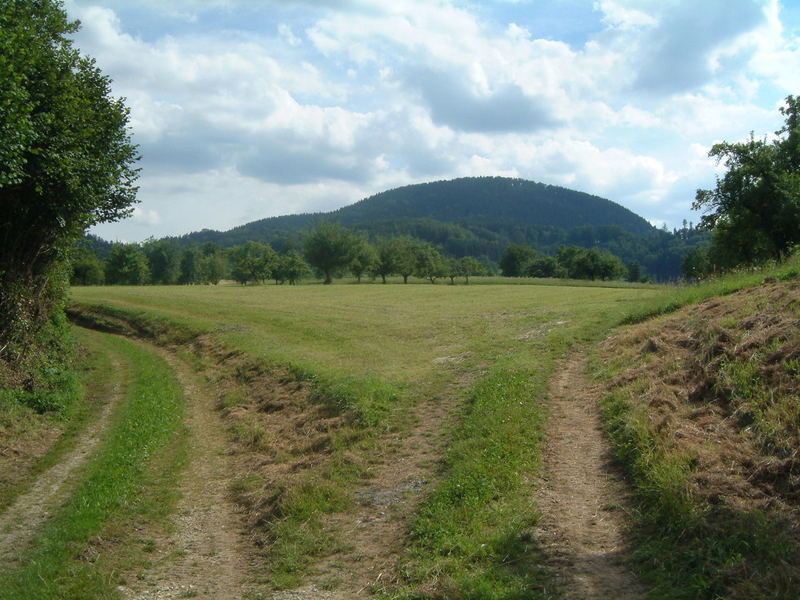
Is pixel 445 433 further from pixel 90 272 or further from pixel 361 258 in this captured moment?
pixel 90 272

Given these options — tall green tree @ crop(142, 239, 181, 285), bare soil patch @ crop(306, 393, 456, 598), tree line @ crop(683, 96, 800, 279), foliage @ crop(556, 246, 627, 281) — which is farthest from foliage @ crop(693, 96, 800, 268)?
tall green tree @ crop(142, 239, 181, 285)

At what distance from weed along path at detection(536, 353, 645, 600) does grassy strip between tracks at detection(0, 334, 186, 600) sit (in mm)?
5713

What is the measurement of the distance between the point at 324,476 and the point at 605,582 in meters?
6.03

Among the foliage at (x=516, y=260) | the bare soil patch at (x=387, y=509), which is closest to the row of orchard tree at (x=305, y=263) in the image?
the foliage at (x=516, y=260)

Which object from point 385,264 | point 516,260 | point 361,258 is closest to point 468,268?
point 385,264

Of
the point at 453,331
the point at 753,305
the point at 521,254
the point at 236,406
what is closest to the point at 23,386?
the point at 236,406

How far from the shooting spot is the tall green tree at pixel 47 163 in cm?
1502

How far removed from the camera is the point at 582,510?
8.00 meters

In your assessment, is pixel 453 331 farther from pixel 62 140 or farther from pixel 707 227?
pixel 707 227

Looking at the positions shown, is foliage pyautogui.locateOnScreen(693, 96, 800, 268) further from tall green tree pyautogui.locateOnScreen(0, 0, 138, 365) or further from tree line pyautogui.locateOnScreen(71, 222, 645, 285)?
tree line pyautogui.locateOnScreen(71, 222, 645, 285)

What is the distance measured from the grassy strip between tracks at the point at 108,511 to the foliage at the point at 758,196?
36805mm

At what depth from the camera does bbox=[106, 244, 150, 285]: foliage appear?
11981 centimetres

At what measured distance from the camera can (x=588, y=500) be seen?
8289 millimetres

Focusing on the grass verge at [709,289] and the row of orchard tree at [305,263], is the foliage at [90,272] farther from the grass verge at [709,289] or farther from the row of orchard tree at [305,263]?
the grass verge at [709,289]
